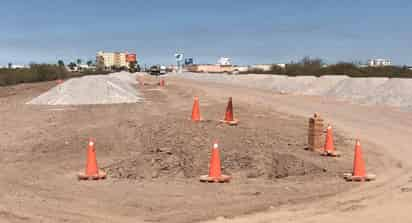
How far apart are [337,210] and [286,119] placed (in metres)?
15.3

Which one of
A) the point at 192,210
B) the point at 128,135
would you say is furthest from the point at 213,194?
the point at 128,135

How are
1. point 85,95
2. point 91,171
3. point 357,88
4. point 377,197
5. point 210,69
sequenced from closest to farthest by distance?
point 377,197 < point 91,171 < point 85,95 < point 357,88 < point 210,69

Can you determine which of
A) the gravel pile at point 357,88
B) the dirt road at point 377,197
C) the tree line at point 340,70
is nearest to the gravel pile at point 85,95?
the gravel pile at point 357,88

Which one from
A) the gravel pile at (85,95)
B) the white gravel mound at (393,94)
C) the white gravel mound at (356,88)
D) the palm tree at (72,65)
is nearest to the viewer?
the gravel pile at (85,95)

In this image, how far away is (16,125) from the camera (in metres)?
23.4

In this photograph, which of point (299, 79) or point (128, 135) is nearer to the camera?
point (128, 135)

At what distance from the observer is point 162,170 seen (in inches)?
513

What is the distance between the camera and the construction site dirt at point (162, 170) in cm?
968

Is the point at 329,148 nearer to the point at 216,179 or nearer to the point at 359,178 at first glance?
the point at 359,178

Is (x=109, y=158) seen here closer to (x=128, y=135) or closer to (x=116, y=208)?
(x=128, y=135)

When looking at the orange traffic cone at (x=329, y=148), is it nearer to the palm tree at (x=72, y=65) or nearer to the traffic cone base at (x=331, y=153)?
the traffic cone base at (x=331, y=153)

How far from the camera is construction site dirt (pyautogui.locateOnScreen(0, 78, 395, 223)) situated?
31.8ft

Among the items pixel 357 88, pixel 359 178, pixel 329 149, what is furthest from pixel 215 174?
pixel 357 88

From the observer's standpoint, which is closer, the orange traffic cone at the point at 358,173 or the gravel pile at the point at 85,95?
the orange traffic cone at the point at 358,173
